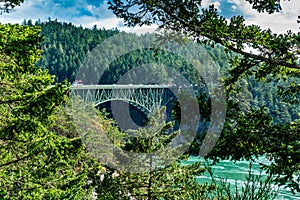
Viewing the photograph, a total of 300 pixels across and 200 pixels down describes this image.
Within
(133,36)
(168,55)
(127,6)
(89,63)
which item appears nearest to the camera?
(127,6)

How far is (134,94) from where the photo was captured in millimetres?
26484

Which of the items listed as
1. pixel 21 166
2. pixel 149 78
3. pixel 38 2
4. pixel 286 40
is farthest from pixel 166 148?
pixel 149 78

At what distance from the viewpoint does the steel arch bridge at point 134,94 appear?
78.1 feet

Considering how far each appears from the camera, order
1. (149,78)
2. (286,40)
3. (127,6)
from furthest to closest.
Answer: (149,78) < (127,6) < (286,40)

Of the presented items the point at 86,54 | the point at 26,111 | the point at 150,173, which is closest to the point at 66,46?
the point at 86,54

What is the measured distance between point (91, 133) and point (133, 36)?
51076 mm

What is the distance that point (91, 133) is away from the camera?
10.3 m

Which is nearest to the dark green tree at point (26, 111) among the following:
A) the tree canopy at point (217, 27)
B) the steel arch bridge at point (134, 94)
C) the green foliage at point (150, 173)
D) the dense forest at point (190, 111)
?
the dense forest at point (190, 111)

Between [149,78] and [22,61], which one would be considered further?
[149,78]

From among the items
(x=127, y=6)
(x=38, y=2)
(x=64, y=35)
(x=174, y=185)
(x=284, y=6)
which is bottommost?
(x=174, y=185)

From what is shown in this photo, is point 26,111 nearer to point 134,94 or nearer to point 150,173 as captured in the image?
point 150,173

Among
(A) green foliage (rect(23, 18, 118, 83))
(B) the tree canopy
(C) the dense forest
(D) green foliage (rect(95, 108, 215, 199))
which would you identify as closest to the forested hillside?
(A) green foliage (rect(23, 18, 118, 83))

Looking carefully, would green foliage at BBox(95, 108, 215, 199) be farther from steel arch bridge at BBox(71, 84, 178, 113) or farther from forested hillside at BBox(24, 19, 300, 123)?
forested hillside at BBox(24, 19, 300, 123)

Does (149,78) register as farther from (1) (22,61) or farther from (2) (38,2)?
(1) (22,61)
